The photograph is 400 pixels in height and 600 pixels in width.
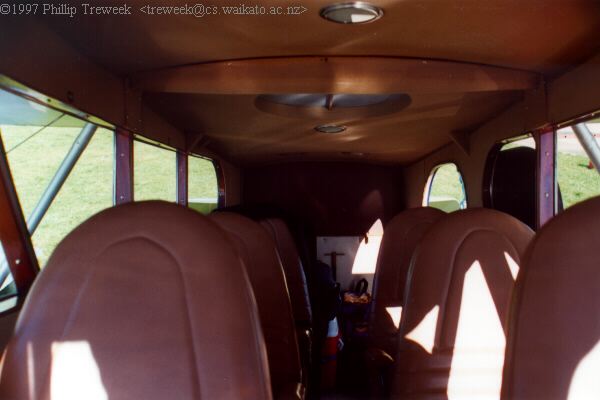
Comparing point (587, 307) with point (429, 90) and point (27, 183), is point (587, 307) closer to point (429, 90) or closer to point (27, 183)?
point (429, 90)

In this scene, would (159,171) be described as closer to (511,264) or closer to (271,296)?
(271,296)

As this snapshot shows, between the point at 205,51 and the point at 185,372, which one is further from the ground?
the point at 205,51

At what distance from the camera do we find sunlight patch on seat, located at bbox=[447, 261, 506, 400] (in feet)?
6.61

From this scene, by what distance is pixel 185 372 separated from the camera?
3.55 ft

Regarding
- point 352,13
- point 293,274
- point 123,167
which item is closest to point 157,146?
point 123,167

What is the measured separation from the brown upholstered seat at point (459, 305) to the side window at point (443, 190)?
4436 millimetres

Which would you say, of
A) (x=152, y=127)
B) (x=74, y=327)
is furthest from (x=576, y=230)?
(x=152, y=127)

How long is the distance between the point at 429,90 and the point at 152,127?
1901 millimetres

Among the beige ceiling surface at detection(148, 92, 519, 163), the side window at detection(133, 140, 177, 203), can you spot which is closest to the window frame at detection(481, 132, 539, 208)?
the beige ceiling surface at detection(148, 92, 519, 163)

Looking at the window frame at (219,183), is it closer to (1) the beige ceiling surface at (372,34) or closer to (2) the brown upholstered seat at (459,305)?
(1) the beige ceiling surface at (372,34)

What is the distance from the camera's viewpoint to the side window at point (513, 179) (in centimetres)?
351

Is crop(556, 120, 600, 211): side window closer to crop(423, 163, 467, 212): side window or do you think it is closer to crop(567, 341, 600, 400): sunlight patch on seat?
crop(567, 341, 600, 400): sunlight patch on seat

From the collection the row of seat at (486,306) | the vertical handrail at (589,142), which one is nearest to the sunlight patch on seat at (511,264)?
the row of seat at (486,306)

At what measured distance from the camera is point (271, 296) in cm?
245
